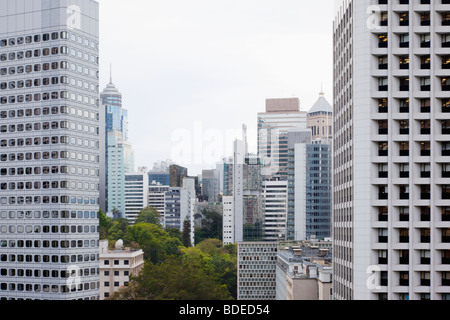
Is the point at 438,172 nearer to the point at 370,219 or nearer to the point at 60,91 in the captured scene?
the point at 370,219

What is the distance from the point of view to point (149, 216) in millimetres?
63656

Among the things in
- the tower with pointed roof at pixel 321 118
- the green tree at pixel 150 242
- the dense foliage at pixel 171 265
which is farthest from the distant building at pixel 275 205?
the green tree at pixel 150 242

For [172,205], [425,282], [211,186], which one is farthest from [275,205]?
[425,282]

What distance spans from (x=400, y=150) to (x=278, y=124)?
5158 cm

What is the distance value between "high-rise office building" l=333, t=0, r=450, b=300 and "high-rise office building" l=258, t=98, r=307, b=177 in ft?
157

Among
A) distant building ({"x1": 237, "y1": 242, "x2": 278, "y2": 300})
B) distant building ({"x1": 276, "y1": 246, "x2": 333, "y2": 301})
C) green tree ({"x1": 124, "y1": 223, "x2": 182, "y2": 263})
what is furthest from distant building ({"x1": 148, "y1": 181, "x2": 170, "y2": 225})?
distant building ({"x1": 276, "y1": 246, "x2": 333, "y2": 301})

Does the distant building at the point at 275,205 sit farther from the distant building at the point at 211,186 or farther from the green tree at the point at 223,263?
the green tree at the point at 223,263

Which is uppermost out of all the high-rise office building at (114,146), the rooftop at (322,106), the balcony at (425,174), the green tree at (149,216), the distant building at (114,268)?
the rooftop at (322,106)

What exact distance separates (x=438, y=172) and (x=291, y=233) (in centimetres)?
6219

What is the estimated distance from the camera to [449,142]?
27.2 metres

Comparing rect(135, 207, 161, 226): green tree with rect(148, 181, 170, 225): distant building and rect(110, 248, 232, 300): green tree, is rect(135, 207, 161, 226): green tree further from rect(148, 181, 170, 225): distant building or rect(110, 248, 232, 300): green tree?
rect(110, 248, 232, 300): green tree

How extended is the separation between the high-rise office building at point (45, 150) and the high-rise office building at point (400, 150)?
71.0 ft

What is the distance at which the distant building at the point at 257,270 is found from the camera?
62.6 m
